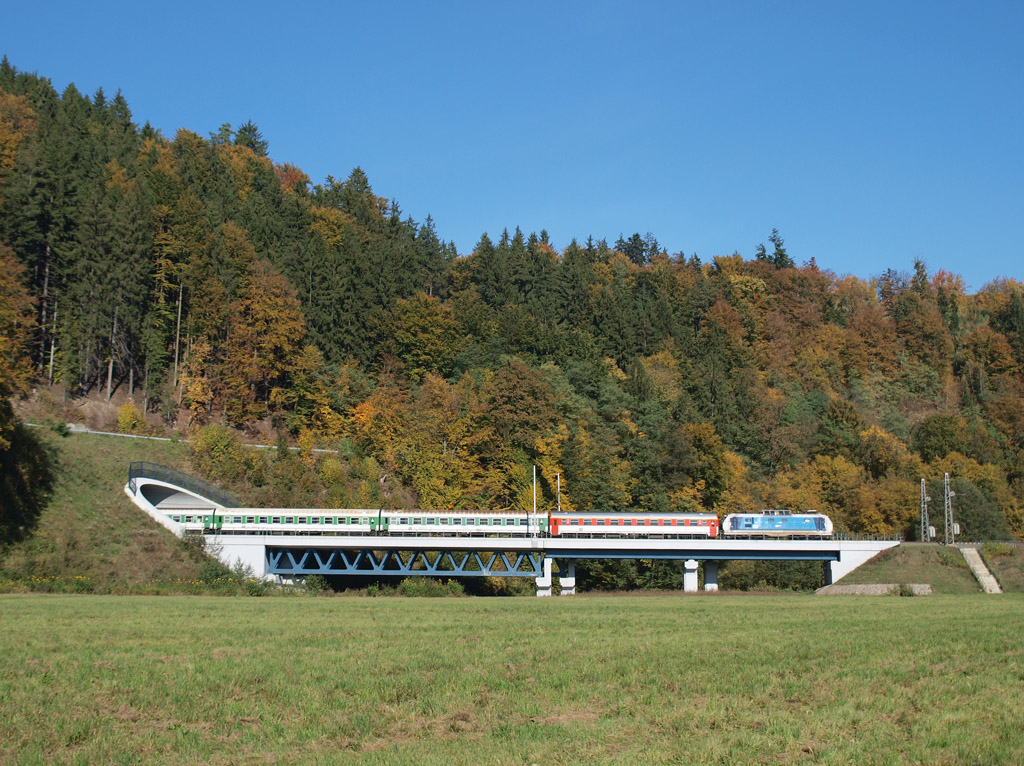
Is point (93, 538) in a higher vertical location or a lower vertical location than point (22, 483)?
lower

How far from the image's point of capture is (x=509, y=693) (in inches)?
726

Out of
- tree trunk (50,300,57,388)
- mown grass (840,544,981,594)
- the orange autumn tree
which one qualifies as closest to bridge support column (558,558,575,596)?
mown grass (840,544,981,594)

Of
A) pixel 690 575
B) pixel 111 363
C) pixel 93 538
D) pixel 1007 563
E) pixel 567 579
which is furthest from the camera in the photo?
pixel 111 363

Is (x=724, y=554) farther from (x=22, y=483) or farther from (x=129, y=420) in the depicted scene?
(x=129, y=420)

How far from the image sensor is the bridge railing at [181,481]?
69125mm

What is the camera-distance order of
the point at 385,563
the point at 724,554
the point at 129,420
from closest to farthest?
the point at 724,554
the point at 385,563
the point at 129,420

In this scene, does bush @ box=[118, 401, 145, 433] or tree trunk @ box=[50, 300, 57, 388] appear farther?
tree trunk @ box=[50, 300, 57, 388]

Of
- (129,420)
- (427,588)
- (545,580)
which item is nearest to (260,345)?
(129,420)

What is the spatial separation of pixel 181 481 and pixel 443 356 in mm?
42477

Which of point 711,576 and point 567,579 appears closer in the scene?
point 567,579

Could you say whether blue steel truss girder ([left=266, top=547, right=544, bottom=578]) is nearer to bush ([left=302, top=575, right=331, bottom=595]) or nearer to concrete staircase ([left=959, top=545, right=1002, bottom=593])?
bush ([left=302, top=575, right=331, bottom=595])

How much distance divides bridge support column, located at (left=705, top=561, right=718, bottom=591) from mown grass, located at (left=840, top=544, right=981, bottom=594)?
33.4ft

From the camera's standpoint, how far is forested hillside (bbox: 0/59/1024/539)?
88.8 metres

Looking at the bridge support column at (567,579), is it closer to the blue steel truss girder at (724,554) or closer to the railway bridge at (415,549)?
the railway bridge at (415,549)
